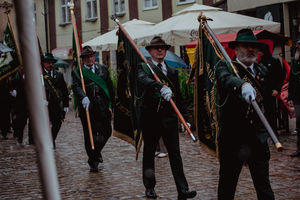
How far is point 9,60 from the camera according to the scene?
9484 millimetres

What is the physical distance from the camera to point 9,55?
9.42 metres

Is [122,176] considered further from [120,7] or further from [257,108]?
[120,7]

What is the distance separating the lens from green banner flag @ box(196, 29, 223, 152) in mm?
5219

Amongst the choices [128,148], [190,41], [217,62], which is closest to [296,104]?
[128,148]

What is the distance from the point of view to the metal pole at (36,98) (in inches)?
61.2

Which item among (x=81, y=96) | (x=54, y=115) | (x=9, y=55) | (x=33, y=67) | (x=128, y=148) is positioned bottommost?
(x=128, y=148)

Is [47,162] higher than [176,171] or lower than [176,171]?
higher

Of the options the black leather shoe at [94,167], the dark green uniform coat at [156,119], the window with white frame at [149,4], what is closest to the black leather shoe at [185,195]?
the dark green uniform coat at [156,119]

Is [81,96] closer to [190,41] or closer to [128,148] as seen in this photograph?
[128,148]

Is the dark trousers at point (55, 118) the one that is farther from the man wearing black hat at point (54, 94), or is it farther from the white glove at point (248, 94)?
the white glove at point (248, 94)

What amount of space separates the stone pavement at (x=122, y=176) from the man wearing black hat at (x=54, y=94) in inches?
25.2

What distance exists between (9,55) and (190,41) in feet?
19.8

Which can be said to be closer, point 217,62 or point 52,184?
point 52,184

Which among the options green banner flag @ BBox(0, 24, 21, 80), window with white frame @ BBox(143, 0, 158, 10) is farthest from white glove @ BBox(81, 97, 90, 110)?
window with white frame @ BBox(143, 0, 158, 10)
